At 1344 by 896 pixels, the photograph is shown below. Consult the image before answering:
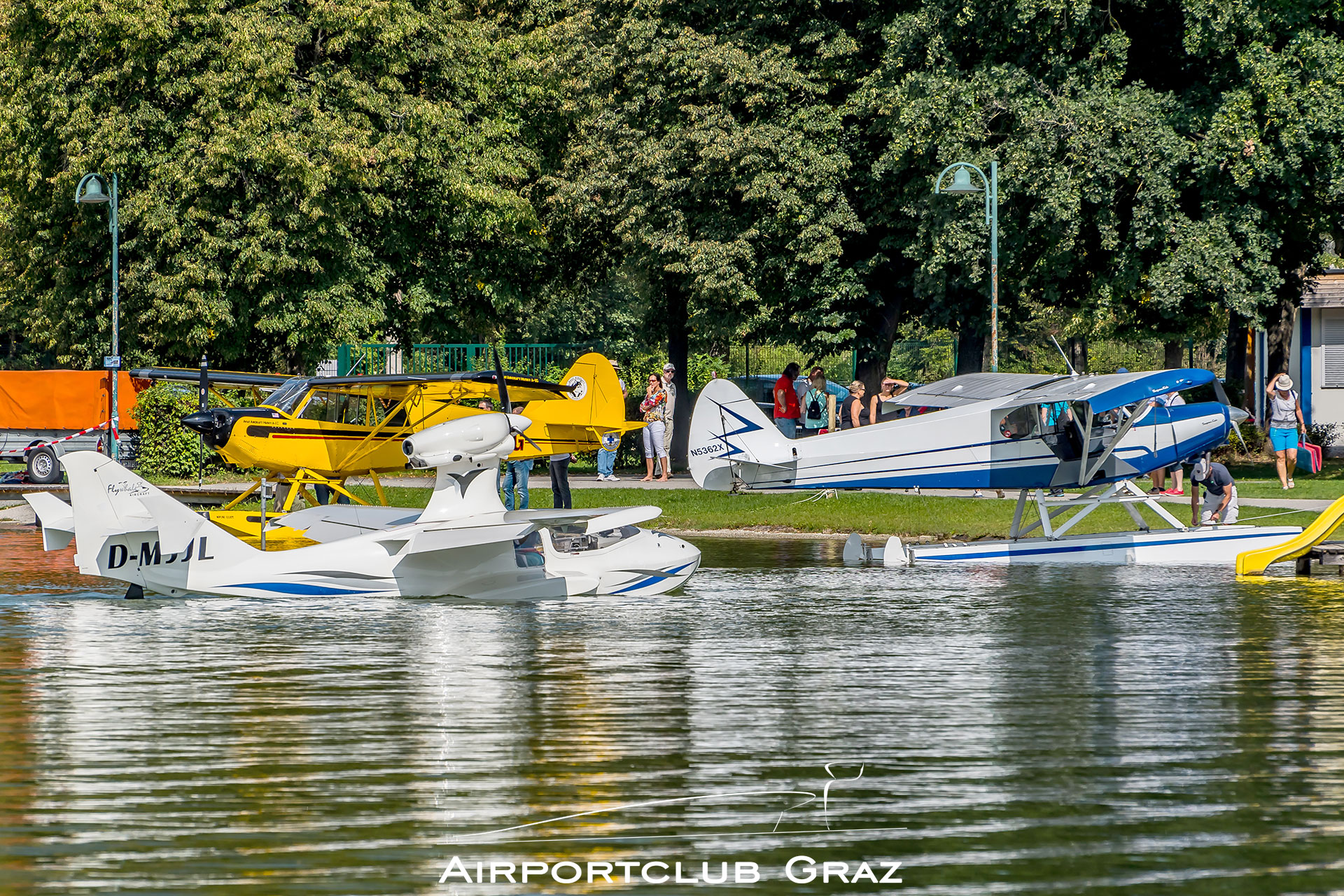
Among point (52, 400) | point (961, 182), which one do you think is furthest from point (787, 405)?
point (52, 400)

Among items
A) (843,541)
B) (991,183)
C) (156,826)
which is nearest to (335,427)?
(843,541)

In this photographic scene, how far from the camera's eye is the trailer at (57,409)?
34.7 meters

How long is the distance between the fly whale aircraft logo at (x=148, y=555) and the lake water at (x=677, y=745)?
1.43ft

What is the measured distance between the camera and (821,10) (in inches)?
1276

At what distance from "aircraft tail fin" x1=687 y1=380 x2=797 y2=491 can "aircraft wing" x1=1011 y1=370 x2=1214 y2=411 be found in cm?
302

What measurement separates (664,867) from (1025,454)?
12.8 metres

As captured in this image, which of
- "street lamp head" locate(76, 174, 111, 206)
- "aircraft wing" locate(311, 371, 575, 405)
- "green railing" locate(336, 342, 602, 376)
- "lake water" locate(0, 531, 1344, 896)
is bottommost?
"lake water" locate(0, 531, 1344, 896)

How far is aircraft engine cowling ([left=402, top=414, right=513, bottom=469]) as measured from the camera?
1461 centimetres

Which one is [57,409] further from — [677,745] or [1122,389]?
[677,745]

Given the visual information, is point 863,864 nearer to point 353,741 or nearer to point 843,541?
point 353,741

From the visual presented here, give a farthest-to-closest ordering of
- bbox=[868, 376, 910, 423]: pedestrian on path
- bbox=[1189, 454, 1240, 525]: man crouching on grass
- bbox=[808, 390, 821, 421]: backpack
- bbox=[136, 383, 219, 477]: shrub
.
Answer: bbox=[136, 383, 219, 477]: shrub < bbox=[808, 390, 821, 421]: backpack < bbox=[868, 376, 910, 423]: pedestrian on path < bbox=[1189, 454, 1240, 525]: man crouching on grass

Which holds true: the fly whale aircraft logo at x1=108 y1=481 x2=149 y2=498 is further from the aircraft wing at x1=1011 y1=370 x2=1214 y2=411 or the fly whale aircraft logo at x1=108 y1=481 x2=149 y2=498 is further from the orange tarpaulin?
the orange tarpaulin

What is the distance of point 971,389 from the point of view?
1964 cm

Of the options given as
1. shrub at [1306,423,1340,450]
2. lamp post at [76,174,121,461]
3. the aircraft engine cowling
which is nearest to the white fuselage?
the aircraft engine cowling
